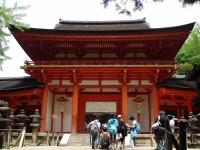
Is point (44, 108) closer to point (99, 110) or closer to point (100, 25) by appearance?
point (99, 110)

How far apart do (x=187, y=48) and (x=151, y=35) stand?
1650 cm

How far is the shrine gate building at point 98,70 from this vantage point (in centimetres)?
2333

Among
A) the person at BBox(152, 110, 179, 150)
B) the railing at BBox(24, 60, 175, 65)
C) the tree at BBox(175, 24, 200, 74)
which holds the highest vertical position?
the tree at BBox(175, 24, 200, 74)

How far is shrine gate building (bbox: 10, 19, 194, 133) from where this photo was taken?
76.5 feet

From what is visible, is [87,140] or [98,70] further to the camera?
[98,70]

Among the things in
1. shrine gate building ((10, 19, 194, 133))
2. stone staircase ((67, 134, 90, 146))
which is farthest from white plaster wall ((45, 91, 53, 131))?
stone staircase ((67, 134, 90, 146))

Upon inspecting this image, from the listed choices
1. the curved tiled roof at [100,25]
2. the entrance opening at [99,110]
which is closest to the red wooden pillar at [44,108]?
the entrance opening at [99,110]

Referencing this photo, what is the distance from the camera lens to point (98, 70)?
76.3ft

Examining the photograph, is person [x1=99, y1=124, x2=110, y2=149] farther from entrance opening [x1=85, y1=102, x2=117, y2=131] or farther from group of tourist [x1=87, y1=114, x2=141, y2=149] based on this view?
entrance opening [x1=85, y1=102, x2=117, y2=131]

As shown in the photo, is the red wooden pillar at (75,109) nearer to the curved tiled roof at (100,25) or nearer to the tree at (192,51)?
the curved tiled roof at (100,25)

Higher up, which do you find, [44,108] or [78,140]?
[44,108]

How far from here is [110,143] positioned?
16.2 m

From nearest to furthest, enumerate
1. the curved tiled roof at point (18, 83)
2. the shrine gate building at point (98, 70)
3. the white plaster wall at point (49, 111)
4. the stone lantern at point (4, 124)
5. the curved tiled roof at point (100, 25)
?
the stone lantern at point (4, 124) → the shrine gate building at point (98, 70) → the white plaster wall at point (49, 111) → the curved tiled roof at point (18, 83) → the curved tiled roof at point (100, 25)

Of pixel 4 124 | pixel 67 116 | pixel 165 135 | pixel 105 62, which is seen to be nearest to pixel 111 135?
pixel 4 124
